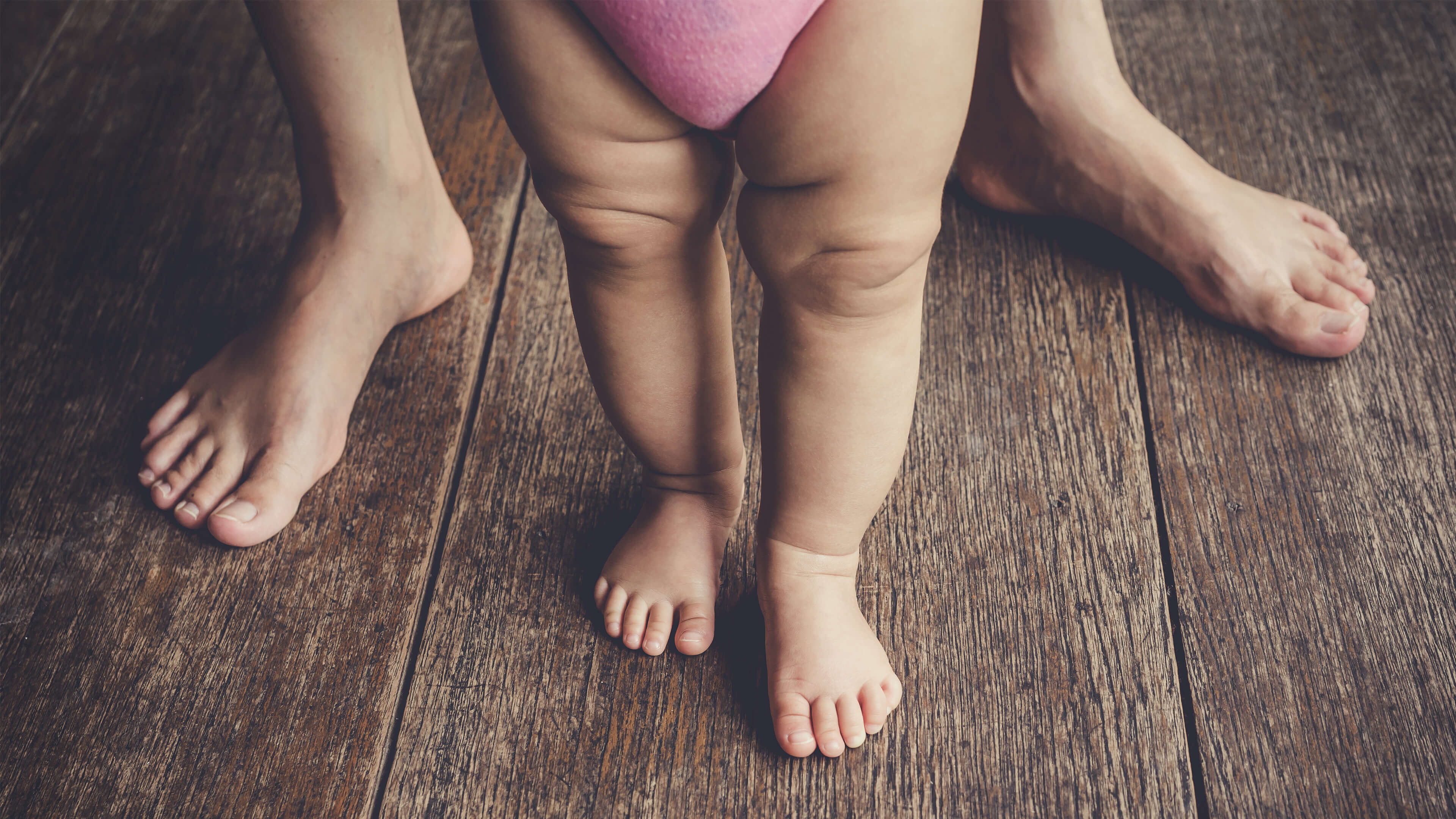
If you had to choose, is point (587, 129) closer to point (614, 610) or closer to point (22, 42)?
point (614, 610)

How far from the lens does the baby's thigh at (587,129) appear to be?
0.56 metres

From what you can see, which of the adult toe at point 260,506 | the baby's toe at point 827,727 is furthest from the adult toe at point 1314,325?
the adult toe at point 260,506

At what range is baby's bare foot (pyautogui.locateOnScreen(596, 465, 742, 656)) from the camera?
820 millimetres

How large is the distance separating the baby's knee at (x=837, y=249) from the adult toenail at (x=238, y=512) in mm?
545

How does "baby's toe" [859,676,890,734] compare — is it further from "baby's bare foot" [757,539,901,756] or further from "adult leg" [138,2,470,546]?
"adult leg" [138,2,470,546]

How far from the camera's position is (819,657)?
765 millimetres

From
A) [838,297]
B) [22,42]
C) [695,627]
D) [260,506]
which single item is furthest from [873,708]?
[22,42]

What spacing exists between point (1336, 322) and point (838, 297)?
0.62 metres

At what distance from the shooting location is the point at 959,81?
557 millimetres

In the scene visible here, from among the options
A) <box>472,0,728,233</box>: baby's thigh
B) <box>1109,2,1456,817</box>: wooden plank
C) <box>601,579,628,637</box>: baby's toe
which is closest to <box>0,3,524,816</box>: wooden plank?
<box>601,579,628,637</box>: baby's toe

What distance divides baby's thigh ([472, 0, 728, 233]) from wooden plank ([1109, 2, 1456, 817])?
1.79 feet

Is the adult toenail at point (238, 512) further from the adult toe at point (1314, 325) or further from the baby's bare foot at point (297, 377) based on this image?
A: the adult toe at point (1314, 325)

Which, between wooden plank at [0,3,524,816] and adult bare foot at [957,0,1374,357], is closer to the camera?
wooden plank at [0,3,524,816]

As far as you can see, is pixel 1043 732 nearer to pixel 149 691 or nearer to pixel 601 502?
pixel 601 502
